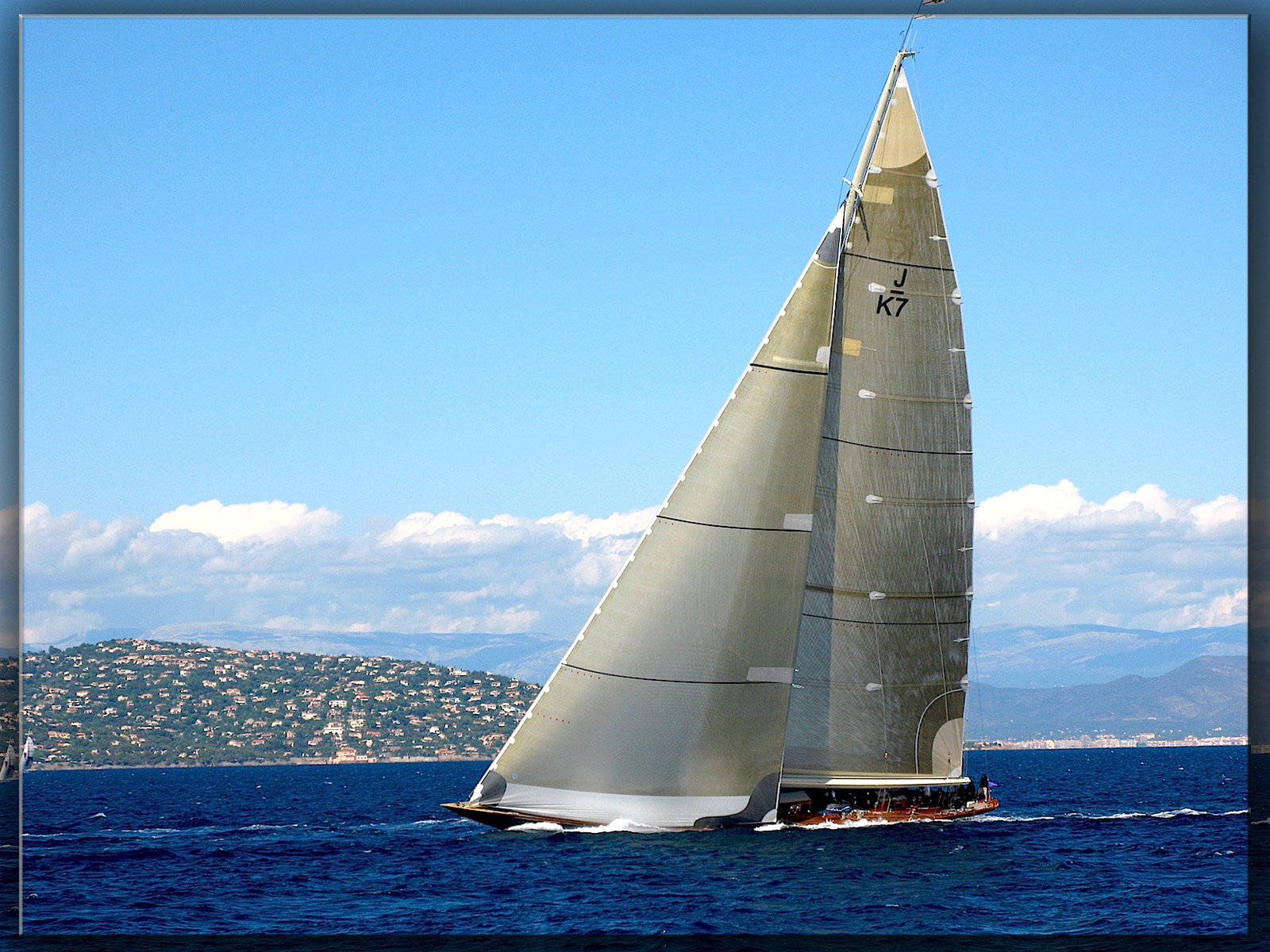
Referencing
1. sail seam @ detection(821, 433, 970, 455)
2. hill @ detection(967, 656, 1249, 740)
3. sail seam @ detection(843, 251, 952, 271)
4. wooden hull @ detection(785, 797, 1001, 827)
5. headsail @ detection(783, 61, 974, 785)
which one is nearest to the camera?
sail seam @ detection(843, 251, 952, 271)

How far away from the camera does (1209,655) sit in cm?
9838

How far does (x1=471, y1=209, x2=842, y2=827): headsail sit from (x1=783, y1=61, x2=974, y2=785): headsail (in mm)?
1675

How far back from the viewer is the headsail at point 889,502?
77.9 ft

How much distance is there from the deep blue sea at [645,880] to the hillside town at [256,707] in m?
21.2

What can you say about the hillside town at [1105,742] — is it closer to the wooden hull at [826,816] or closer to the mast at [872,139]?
the wooden hull at [826,816]

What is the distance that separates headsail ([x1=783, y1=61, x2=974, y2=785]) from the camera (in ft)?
77.9

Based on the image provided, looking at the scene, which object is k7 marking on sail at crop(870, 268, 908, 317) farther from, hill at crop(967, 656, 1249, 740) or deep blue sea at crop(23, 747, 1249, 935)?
hill at crop(967, 656, 1249, 740)

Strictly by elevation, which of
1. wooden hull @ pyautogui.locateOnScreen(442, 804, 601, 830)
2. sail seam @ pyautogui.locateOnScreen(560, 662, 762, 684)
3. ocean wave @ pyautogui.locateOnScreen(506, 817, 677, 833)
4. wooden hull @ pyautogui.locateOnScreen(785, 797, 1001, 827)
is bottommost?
wooden hull @ pyautogui.locateOnScreen(785, 797, 1001, 827)

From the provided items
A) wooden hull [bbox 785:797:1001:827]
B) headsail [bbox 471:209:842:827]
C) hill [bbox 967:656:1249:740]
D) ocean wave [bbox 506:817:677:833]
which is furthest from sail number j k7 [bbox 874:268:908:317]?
hill [bbox 967:656:1249:740]

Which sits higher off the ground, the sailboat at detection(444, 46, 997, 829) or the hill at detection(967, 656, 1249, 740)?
the sailboat at detection(444, 46, 997, 829)

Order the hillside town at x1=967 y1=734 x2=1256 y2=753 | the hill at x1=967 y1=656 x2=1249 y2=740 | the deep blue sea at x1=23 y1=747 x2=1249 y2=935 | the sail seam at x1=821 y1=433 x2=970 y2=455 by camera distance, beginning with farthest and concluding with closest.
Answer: the hill at x1=967 y1=656 x2=1249 y2=740 → the hillside town at x1=967 y1=734 x2=1256 y2=753 → the sail seam at x1=821 y1=433 x2=970 y2=455 → the deep blue sea at x1=23 y1=747 x2=1249 y2=935

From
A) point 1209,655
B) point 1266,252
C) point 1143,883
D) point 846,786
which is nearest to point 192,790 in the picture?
point 846,786

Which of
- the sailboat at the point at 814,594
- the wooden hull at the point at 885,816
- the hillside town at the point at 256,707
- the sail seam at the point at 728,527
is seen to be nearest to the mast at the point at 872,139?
the sailboat at the point at 814,594

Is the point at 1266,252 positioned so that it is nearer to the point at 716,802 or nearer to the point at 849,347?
the point at 849,347
